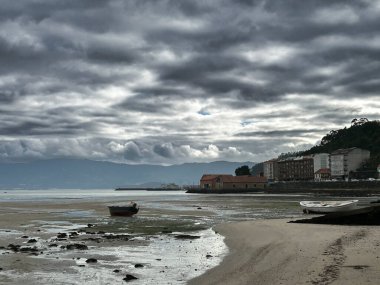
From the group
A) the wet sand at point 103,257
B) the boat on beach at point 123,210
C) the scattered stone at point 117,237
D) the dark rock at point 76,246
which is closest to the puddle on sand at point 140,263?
the wet sand at point 103,257

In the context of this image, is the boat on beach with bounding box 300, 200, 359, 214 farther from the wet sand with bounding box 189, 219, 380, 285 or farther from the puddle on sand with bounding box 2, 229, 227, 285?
the puddle on sand with bounding box 2, 229, 227, 285

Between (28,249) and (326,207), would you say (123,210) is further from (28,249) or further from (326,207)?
(28,249)

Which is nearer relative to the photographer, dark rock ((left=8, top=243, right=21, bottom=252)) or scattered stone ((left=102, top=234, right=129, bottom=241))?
dark rock ((left=8, top=243, right=21, bottom=252))

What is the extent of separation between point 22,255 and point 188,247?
8109 millimetres

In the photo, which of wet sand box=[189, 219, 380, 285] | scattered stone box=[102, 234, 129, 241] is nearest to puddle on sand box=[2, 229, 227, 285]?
wet sand box=[189, 219, 380, 285]

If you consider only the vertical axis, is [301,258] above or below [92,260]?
above

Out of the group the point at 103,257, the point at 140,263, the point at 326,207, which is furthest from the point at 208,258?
the point at 326,207

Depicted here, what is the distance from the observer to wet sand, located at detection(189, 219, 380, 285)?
14703mm

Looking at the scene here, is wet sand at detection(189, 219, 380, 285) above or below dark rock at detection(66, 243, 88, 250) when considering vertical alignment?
above

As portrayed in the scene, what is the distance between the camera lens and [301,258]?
60.5 feet

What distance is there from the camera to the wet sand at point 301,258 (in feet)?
48.2

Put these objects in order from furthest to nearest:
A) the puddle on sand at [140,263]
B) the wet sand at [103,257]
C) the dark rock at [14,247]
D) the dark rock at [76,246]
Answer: the dark rock at [76,246]
the dark rock at [14,247]
the wet sand at [103,257]
the puddle on sand at [140,263]

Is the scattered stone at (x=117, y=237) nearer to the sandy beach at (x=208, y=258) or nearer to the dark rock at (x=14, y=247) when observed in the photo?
the sandy beach at (x=208, y=258)

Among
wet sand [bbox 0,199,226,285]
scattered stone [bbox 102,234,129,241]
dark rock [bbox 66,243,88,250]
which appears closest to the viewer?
wet sand [bbox 0,199,226,285]
